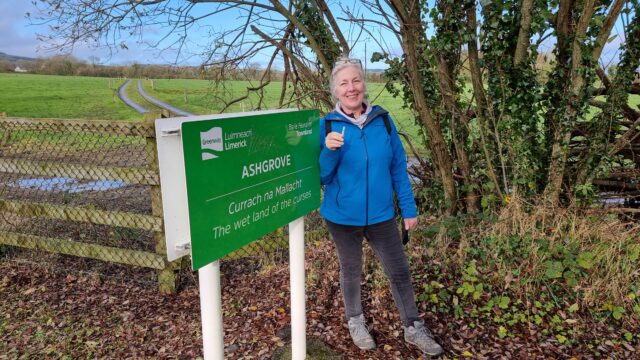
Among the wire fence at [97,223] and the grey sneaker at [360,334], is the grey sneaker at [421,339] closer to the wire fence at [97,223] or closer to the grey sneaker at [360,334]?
the grey sneaker at [360,334]

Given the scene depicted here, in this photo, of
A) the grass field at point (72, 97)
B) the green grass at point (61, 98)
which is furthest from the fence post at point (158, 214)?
the green grass at point (61, 98)

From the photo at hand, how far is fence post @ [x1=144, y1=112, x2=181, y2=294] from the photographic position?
3.81 m

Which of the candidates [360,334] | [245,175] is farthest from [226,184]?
[360,334]

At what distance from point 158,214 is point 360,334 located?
7.24 ft

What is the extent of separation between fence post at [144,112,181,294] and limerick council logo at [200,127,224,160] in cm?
212

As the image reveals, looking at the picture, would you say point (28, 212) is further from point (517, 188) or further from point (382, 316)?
point (517, 188)

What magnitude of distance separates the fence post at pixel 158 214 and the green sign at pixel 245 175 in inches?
70.2

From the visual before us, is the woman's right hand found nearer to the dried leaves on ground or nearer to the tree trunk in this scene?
the dried leaves on ground

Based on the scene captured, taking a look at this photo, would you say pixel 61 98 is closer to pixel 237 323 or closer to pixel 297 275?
pixel 237 323

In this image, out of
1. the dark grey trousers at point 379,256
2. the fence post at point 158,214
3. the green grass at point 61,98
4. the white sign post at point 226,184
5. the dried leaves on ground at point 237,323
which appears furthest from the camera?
the green grass at point 61,98

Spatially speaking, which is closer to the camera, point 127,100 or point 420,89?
point 420,89

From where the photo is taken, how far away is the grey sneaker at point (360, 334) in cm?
296

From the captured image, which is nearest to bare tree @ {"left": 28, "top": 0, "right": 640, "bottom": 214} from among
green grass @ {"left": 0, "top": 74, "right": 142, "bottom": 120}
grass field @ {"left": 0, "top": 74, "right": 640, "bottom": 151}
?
grass field @ {"left": 0, "top": 74, "right": 640, "bottom": 151}

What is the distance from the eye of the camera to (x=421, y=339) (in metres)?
2.90
